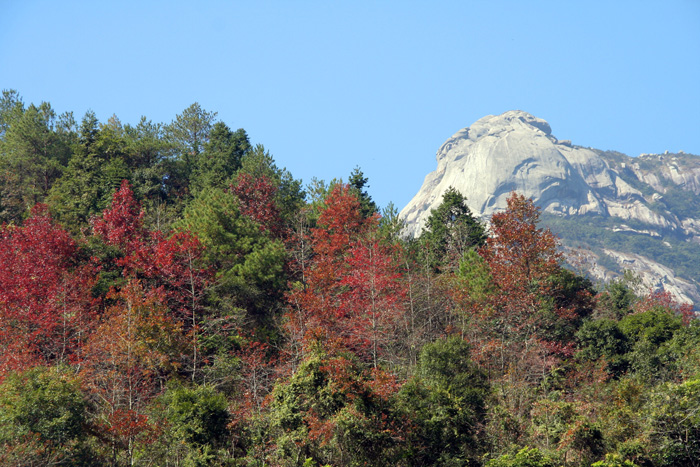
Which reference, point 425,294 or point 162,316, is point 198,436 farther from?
point 425,294

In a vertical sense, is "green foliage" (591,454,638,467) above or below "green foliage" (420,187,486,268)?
below

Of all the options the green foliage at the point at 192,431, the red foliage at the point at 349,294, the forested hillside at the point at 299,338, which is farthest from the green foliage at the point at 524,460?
the green foliage at the point at 192,431

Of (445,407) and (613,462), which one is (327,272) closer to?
(445,407)

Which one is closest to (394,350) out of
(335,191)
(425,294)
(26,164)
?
(425,294)

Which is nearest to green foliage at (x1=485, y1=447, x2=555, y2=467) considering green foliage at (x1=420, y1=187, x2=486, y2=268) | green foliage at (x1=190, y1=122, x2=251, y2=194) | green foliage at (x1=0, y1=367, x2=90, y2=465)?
green foliage at (x1=0, y1=367, x2=90, y2=465)

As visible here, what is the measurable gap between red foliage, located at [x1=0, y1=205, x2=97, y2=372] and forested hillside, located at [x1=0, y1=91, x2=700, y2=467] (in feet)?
0.37

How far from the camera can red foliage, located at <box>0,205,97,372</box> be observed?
101 feet

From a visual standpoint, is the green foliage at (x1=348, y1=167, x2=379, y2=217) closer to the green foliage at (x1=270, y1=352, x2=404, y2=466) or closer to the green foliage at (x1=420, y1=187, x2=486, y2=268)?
the green foliage at (x1=420, y1=187, x2=486, y2=268)

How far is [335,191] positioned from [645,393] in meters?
24.1

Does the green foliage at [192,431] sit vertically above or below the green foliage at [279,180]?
below

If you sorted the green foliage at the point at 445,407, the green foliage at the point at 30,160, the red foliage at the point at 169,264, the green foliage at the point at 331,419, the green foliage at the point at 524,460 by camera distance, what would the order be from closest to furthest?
the green foliage at the point at 524,460 → the green foliage at the point at 331,419 → the green foliage at the point at 445,407 → the red foliage at the point at 169,264 → the green foliage at the point at 30,160

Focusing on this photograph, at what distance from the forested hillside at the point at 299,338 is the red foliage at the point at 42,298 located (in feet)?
0.37

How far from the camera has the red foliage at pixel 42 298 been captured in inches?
1214

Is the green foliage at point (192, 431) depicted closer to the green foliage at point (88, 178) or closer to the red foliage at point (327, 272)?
the red foliage at point (327, 272)
